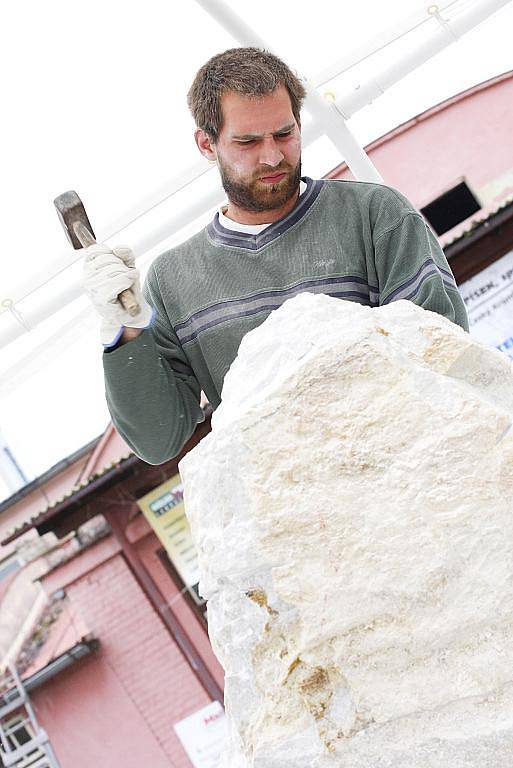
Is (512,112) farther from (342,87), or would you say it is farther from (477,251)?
(342,87)

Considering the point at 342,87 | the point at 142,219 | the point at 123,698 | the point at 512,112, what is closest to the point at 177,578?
the point at 123,698

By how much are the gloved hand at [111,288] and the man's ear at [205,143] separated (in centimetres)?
33

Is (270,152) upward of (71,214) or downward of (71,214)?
downward

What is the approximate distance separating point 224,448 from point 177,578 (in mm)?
6012

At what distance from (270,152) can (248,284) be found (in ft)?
0.95

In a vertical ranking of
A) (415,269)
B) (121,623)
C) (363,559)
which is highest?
(415,269)

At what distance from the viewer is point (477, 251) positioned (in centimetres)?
628

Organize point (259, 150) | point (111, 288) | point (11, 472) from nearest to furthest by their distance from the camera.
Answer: point (111, 288) → point (259, 150) → point (11, 472)

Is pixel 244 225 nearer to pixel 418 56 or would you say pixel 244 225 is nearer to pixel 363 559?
pixel 363 559

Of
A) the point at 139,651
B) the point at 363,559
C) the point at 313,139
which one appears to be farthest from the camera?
the point at 139,651

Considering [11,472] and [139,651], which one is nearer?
[139,651]

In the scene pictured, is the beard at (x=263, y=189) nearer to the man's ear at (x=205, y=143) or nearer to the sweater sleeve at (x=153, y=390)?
the man's ear at (x=205, y=143)

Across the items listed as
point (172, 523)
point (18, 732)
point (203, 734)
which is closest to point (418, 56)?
point (172, 523)

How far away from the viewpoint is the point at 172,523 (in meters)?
7.16
